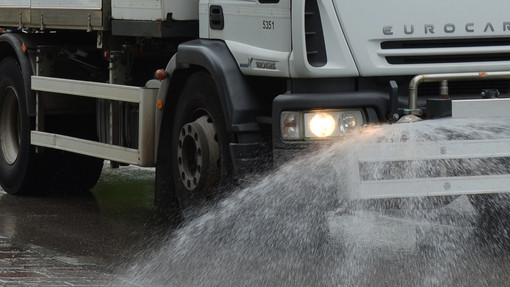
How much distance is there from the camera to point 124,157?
1067cm

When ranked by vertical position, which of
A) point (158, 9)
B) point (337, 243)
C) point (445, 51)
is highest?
point (158, 9)

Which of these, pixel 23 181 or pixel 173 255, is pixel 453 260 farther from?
pixel 23 181

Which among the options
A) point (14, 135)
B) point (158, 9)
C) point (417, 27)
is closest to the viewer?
point (417, 27)

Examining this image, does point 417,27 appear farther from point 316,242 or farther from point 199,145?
point 199,145

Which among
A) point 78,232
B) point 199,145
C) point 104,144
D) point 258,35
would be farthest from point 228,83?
point 104,144

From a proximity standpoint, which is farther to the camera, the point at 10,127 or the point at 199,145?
the point at 10,127

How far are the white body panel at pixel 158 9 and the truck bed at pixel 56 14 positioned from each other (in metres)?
0.42

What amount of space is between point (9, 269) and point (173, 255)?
107 cm

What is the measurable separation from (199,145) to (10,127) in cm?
400

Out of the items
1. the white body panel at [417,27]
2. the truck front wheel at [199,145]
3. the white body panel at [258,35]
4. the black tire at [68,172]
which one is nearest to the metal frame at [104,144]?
the truck front wheel at [199,145]

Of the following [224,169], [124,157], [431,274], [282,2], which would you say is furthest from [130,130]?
[431,274]

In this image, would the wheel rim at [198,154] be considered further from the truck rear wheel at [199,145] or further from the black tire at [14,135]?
the black tire at [14,135]

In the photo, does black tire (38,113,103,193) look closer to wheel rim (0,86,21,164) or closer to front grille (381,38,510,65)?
wheel rim (0,86,21,164)

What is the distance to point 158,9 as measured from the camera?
10.0m
